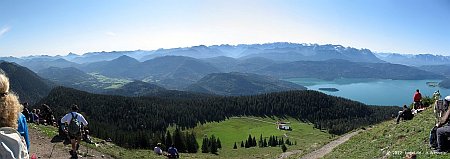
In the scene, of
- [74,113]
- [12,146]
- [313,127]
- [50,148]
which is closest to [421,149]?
[12,146]

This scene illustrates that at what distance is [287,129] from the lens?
540 ft

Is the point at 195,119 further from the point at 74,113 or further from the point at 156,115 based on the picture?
the point at 74,113

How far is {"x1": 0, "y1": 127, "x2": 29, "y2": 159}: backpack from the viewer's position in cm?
521

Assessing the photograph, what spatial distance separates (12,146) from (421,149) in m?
14.9

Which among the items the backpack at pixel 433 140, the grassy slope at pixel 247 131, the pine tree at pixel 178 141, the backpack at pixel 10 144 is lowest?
the grassy slope at pixel 247 131

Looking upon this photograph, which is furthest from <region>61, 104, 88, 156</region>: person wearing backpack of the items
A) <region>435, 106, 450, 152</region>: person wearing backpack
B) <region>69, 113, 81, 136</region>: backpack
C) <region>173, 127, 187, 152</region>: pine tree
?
<region>173, 127, 187, 152</region>: pine tree

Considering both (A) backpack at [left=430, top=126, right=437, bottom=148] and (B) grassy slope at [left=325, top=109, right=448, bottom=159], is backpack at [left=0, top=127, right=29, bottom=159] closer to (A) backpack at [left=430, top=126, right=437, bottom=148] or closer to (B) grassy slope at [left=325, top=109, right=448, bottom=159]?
(B) grassy slope at [left=325, top=109, right=448, bottom=159]

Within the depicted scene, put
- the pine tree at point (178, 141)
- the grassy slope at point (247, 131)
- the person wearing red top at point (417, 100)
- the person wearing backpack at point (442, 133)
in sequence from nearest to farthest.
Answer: the person wearing backpack at point (442, 133) < the person wearing red top at point (417, 100) < the pine tree at point (178, 141) < the grassy slope at point (247, 131)

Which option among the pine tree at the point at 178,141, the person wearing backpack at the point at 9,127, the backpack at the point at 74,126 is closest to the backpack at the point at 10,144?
the person wearing backpack at the point at 9,127

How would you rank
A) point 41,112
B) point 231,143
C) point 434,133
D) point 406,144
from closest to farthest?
point 434,133, point 406,144, point 41,112, point 231,143

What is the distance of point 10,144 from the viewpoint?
528cm

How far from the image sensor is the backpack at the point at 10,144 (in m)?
5.21

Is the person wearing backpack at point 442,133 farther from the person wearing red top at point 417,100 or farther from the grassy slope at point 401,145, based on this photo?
the person wearing red top at point 417,100

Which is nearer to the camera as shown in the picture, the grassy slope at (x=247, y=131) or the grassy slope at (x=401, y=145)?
the grassy slope at (x=401, y=145)
